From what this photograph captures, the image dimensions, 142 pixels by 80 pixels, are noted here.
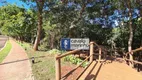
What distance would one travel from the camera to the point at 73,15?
1908cm

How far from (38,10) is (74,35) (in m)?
4.40

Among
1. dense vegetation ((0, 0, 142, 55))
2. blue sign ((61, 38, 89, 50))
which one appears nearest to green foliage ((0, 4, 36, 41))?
dense vegetation ((0, 0, 142, 55))

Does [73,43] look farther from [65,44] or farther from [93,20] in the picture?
[93,20]

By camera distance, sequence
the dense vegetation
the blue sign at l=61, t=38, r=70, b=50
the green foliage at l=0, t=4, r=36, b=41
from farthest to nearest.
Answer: the green foliage at l=0, t=4, r=36, b=41
the dense vegetation
the blue sign at l=61, t=38, r=70, b=50

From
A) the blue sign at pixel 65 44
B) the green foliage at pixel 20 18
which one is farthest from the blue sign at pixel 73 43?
the green foliage at pixel 20 18

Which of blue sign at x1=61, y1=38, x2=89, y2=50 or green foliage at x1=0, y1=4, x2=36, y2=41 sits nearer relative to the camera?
blue sign at x1=61, y1=38, x2=89, y2=50

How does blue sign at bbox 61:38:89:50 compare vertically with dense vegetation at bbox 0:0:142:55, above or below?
below

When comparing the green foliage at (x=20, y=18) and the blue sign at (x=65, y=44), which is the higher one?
the green foliage at (x=20, y=18)

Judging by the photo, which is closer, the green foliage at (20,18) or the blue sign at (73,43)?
the blue sign at (73,43)

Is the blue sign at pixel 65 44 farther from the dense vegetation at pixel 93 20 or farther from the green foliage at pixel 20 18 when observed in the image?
the green foliage at pixel 20 18

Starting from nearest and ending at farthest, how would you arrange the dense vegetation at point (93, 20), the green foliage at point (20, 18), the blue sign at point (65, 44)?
1. the blue sign at point (65, 44)
2. the dense vegetation at point (93, 20)
3. the green foliage at point (20, 18)

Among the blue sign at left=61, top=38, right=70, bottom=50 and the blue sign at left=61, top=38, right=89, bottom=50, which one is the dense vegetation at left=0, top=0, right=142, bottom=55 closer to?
the blue sign at left=61, top=38, right=89, bottom=50

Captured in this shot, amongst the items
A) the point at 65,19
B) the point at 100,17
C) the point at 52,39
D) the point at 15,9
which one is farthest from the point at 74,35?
the point at 15,9

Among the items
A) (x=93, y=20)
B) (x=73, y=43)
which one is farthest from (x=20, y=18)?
(x=73, y=43)
